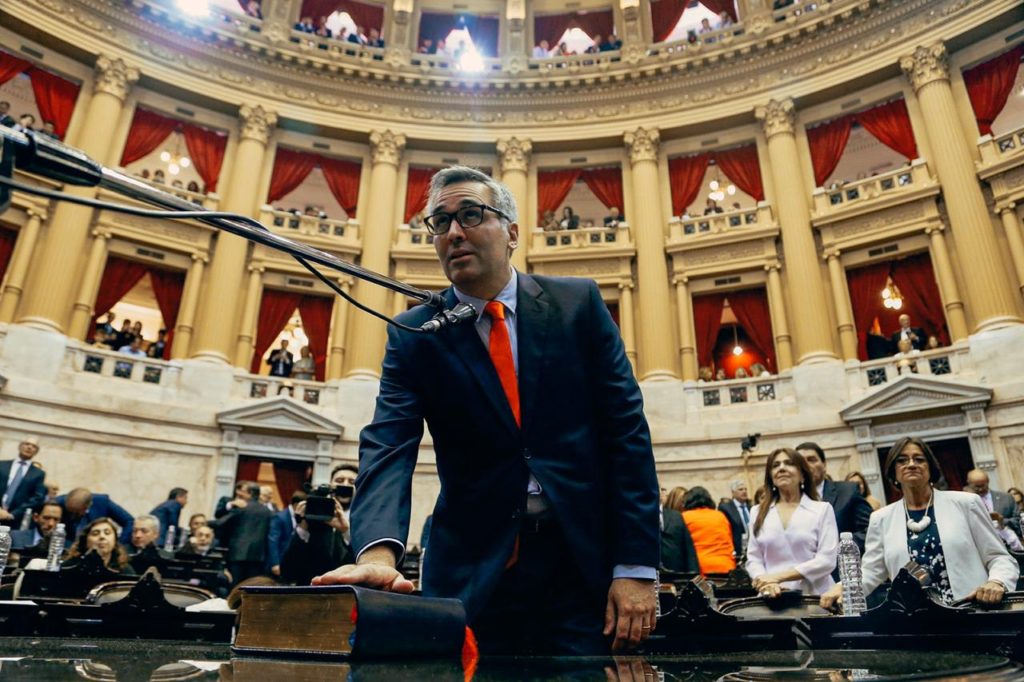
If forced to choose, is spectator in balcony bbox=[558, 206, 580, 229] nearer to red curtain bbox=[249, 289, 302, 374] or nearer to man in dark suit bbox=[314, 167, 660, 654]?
red curtain bbox=[249, 289, 302, 374]

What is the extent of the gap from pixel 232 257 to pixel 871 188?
45.0ft

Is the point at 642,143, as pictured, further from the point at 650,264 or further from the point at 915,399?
the point at 915,399

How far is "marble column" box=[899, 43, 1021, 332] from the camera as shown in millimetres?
12594

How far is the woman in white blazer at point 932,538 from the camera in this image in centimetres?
341

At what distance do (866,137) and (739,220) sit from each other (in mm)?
4239

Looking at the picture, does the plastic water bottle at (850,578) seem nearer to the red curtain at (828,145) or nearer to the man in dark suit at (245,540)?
the man in dark suit at (245,540)

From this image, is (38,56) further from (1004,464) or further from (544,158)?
(1004,464)

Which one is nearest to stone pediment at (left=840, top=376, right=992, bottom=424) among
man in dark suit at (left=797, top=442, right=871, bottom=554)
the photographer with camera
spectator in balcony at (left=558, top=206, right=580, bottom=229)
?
spectator in balcony at (left=558, top=206, right=580, bottom=229)

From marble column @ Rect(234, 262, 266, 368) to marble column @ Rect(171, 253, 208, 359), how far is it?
958 mm

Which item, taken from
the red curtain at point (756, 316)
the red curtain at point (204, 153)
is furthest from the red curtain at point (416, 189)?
the red curtain at point (756, 316)

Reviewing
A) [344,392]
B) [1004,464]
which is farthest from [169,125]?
[1004,464]

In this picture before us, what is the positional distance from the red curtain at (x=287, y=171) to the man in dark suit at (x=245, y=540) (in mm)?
11465

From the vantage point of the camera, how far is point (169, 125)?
1603 cm

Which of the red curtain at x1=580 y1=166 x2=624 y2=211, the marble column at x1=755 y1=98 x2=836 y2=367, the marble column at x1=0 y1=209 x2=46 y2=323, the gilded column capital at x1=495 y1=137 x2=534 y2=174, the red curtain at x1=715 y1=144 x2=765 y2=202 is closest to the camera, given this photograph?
the marble column at x1=0 y1=209 x2=46 y2=323
